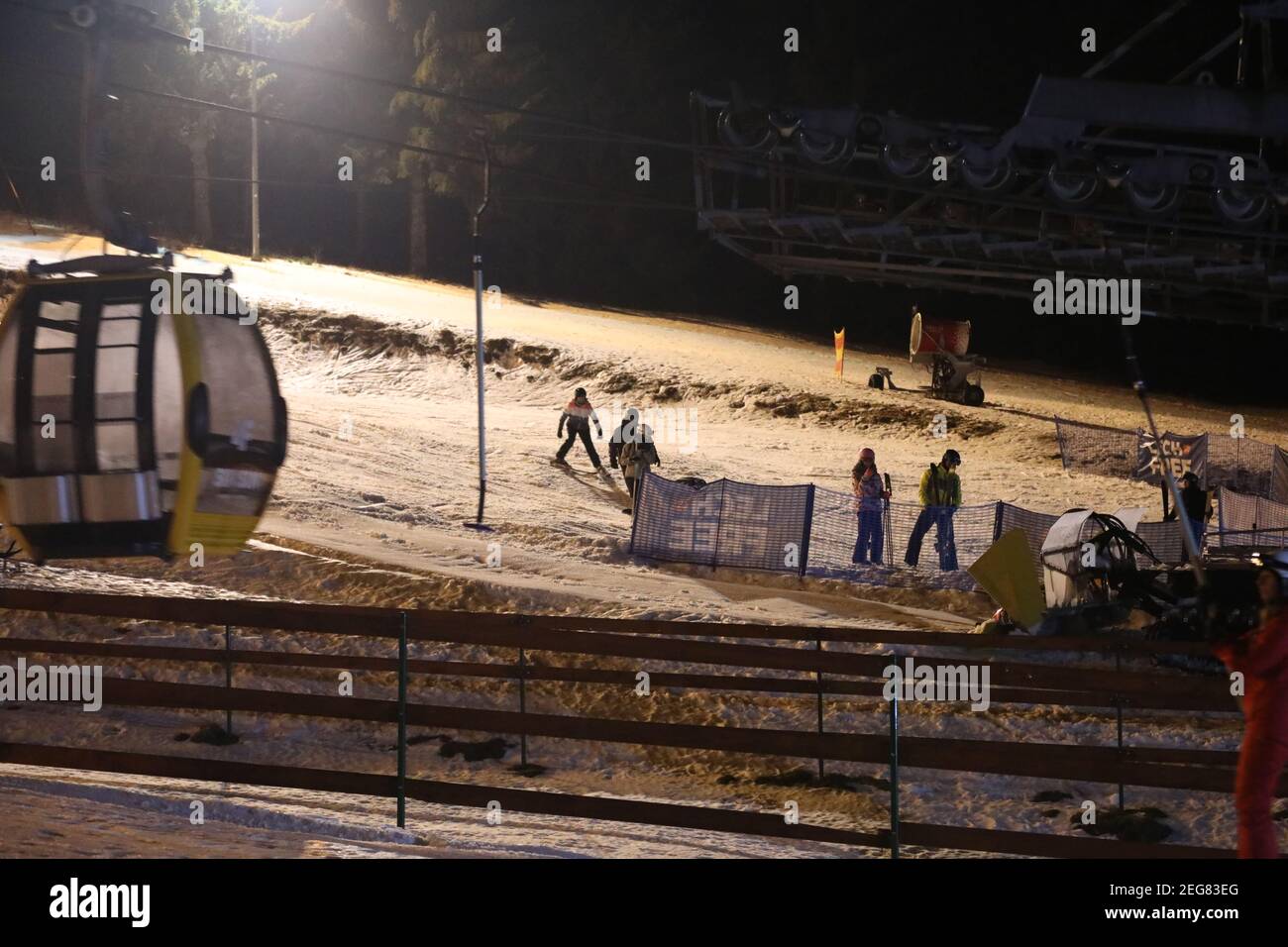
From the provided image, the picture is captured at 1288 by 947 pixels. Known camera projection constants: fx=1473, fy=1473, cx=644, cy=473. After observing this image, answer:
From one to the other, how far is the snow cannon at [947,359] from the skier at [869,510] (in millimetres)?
16208

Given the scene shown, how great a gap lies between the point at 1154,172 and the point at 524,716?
1790 cm

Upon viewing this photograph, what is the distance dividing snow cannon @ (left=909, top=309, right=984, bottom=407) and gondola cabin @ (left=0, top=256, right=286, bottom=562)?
30462 millimetres

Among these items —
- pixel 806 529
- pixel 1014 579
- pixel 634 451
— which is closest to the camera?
pixel 1014 579

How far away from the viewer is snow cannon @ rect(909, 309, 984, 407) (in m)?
38.8

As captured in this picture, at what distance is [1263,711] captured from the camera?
24.4 ft

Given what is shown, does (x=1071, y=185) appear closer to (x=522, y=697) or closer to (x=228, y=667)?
(x=522, y=697)

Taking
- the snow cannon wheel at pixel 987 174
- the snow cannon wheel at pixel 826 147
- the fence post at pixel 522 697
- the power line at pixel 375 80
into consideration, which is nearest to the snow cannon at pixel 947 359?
the snow cannon wheel at pixel 987 174

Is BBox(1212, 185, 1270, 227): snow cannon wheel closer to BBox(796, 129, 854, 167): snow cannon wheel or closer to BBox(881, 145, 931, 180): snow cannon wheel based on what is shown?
BBox(881, 145, 931, 180): snow cannon wheel

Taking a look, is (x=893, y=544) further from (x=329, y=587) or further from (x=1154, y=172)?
(x=329, y=587)

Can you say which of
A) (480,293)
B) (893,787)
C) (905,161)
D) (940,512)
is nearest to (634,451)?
(940,512)

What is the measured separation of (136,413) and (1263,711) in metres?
7.37

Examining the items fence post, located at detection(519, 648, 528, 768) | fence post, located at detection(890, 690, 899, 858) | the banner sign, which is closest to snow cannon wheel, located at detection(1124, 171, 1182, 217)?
the banner sign

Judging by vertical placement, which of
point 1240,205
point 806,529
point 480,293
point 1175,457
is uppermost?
point 1240,205

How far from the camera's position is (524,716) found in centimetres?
1048
